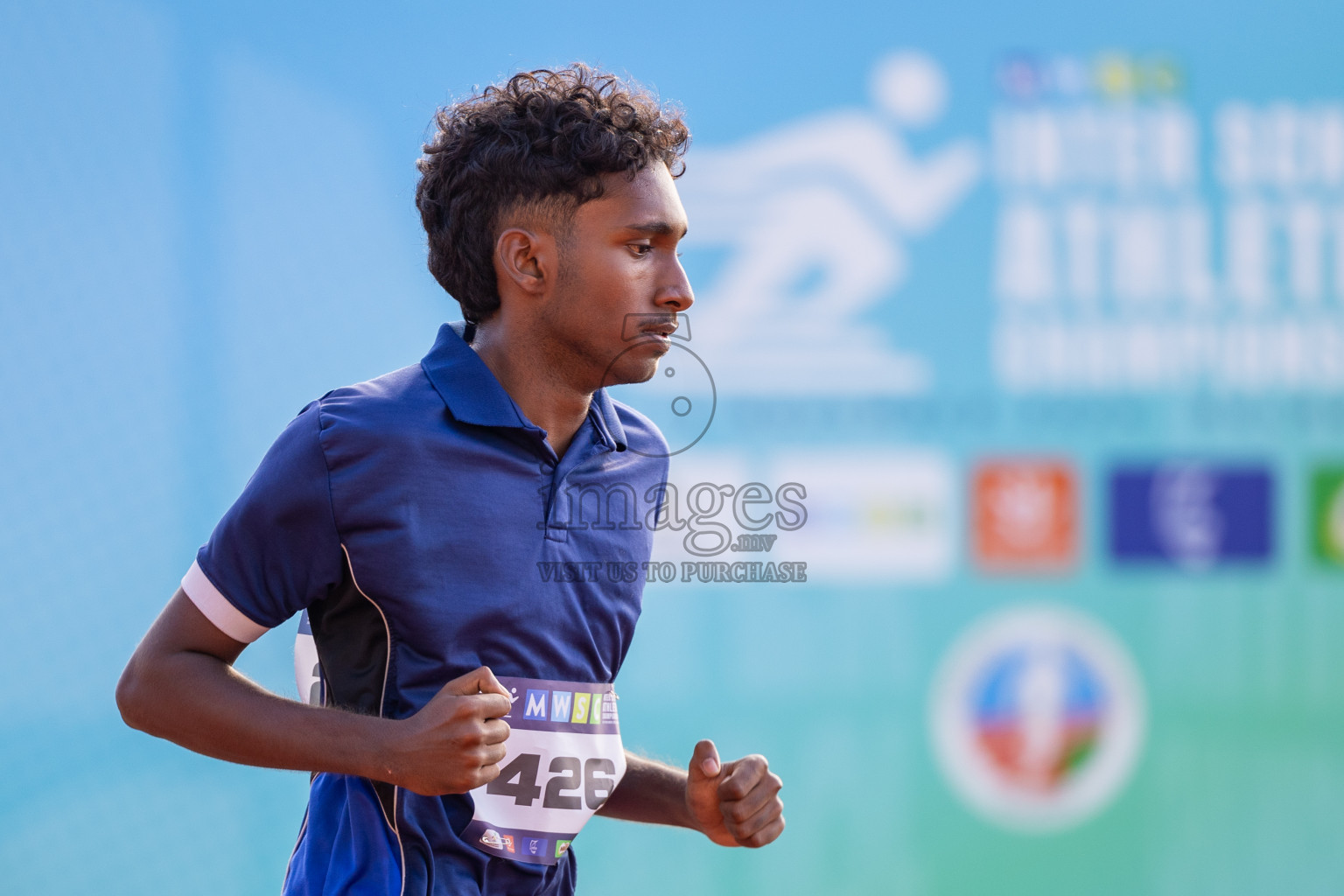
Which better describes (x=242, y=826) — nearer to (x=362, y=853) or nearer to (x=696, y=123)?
(x=362, y=853)

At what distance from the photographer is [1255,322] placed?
2494 millimetres

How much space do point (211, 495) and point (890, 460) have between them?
51.3 inches

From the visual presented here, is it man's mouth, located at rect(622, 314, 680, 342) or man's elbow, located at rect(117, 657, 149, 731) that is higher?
man's mouth, located at rect(622, 314, 680, 342)

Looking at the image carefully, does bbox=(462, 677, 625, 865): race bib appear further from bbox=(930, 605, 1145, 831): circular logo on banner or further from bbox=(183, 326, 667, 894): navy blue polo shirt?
bbox=(930, 605, 1145, 831): circular logo on banner

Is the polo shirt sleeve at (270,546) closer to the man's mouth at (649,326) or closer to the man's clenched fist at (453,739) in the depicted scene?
the man's clenched fist at (453,739)

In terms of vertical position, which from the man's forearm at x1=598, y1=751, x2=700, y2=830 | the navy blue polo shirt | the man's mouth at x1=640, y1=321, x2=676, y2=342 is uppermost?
the man's mouth at x1=640, y1=321, x2=676, y2=342

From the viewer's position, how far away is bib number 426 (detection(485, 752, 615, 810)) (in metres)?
1.11

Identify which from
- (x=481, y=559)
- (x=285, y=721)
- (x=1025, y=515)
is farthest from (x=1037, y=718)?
(x=285, y=721)

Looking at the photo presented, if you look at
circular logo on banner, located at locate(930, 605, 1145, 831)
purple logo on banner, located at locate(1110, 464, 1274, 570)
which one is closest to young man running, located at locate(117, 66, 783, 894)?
circular logo on banner, located at locate(930, 605, 1145, 831)

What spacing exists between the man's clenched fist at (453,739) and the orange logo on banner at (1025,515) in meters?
1.66

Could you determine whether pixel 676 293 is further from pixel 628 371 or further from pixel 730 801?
pixel 730 801

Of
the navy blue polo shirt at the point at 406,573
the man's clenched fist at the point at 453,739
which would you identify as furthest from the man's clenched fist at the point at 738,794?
the man's clenched fist at the point at 453,739

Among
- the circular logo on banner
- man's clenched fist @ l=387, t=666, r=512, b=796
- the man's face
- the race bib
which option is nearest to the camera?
man's clenched fist @ l=387, t=666, r=512, b=796

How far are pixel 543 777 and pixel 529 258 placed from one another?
0.50 metres
